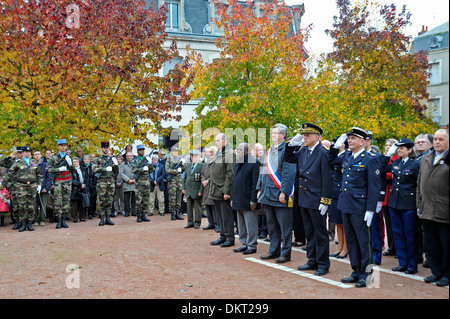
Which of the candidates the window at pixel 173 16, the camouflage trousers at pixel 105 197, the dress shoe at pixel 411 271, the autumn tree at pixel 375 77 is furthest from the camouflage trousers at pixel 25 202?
the window at pixel 173 16

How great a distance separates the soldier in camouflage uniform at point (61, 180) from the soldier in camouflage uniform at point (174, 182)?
130 inches

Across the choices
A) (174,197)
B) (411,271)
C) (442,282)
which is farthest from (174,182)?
(442,282)

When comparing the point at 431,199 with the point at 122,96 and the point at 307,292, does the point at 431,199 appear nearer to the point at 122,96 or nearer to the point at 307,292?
the point at 307,292

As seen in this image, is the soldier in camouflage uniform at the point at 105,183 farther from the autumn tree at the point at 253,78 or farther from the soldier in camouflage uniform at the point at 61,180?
the autumn tree at the point at 253,78

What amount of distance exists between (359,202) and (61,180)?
9472 millimetres

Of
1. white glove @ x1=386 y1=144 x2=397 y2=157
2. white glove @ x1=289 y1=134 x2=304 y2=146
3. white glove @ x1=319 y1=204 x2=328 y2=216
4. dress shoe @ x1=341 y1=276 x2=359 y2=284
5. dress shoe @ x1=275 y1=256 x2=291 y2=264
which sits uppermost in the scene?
white glove @ x1=289 y1=134 x2=304 y2=146

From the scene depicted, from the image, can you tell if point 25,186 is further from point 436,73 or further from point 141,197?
point 436,73

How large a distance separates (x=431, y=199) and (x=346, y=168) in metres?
1.23

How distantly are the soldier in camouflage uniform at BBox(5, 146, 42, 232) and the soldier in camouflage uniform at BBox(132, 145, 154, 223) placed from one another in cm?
305

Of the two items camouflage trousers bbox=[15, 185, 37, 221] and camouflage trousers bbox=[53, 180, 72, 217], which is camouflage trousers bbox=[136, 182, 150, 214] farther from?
camouflage trousers bbox=[15, 185, 37, 221]

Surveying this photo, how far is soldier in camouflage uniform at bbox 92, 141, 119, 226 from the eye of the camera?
13.8 metres

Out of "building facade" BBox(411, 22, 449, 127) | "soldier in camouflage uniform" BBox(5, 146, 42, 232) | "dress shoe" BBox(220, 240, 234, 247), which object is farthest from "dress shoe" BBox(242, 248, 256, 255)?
"building facade" BBox(411, 22, 449, 127)

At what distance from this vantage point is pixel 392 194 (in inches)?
307

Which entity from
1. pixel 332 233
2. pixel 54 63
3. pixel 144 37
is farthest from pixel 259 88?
pixel 332 233
